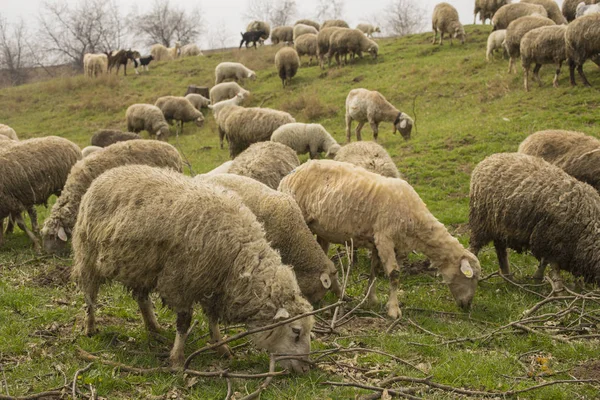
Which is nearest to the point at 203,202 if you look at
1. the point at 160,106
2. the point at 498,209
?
the point at 498,209

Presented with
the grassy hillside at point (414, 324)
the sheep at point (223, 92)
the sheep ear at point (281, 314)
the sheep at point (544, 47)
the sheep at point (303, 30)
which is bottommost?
the grassy hillside at point (414, 324)

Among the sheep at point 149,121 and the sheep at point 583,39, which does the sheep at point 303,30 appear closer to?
the sheep at point 149,121

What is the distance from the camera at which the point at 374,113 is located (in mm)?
16484

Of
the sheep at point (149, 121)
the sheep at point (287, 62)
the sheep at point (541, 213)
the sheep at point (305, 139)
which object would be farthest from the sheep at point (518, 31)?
the sheep at point (541, 213)

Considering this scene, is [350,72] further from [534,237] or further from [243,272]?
[243,272]

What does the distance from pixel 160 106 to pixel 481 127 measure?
13239 mm

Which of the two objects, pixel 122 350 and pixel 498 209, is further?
pixel 498 209

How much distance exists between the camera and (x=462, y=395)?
15.8 ft

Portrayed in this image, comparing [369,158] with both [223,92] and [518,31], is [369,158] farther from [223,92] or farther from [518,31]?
[223,92]

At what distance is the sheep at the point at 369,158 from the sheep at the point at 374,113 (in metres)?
6.04

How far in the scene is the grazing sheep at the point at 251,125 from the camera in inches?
599

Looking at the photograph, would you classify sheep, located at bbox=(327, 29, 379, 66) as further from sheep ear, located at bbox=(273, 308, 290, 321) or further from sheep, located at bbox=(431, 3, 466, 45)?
sheep ear, located at bbox=(273, 308, 290, 321)

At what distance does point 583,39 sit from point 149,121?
1462 centimetres

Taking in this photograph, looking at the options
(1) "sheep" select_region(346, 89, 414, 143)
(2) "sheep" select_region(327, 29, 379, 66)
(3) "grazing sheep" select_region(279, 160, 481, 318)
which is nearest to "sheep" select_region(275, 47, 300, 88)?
(2) "sheep" select_region(327, 29, 379, 66)
